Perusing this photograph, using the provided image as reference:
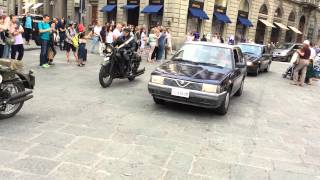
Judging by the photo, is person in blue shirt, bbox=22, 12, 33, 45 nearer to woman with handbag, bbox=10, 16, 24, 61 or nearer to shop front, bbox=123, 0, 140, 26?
woman with handbag, bbox=10, 16, 24, 61

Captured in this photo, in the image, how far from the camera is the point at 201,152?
5.46 meters

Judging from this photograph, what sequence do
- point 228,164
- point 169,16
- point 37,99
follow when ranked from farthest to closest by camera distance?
point 169,16, point 37,99, point 228,164

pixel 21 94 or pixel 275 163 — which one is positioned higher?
pixel 21 94

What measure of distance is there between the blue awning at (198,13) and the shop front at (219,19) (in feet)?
6.15

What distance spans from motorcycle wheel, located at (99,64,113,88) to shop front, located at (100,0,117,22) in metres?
23.0

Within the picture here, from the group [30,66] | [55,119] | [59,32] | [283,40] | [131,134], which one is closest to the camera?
[131,134]

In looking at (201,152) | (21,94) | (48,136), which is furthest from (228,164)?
(21,94)

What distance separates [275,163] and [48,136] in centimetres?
318

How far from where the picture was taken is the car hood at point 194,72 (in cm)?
741

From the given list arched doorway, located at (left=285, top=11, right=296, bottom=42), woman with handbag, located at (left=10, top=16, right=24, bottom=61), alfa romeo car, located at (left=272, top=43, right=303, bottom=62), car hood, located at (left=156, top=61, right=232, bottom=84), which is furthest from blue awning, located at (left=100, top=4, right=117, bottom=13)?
car hood, located at (left=156, top=61, right=232, bottom=84)

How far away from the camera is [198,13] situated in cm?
2959

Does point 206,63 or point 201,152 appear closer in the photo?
point 201,152

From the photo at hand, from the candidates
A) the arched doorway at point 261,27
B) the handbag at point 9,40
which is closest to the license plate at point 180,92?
the handbag at point 9,40

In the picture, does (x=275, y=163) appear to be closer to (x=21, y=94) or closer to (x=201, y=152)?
(x=201, y=152)
